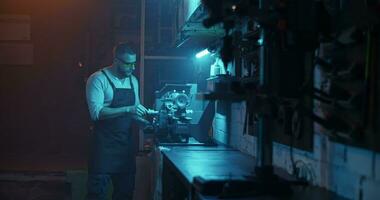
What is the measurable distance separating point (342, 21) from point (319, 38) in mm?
144

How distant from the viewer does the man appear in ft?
15.4

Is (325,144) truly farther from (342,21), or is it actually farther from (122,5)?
(122,5)

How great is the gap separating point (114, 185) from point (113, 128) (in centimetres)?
54

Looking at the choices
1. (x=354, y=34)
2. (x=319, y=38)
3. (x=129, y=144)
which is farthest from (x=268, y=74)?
(x=129, y=144)

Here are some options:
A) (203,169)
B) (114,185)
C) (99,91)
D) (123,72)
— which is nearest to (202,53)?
(123,72)

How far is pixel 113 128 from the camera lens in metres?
4.75

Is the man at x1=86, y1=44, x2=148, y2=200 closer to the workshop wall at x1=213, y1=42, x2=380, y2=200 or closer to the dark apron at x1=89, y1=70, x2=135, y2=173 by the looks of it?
the dark apron at x1=89, y1=70, x2=135, y2=173

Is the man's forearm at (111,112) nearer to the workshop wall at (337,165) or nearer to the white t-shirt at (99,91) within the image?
the white t-shirt at (99,91)

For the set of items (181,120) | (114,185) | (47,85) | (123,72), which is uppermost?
(123,72)

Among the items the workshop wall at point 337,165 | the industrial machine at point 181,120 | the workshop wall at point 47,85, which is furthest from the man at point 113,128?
the workshop wall at point 47,85

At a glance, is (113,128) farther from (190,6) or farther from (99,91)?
(190,6)

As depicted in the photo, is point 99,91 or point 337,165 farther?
point 99,91

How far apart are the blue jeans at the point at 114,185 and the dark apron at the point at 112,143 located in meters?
0.07

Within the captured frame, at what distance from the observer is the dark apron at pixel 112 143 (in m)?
4.74
